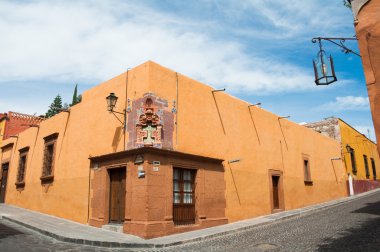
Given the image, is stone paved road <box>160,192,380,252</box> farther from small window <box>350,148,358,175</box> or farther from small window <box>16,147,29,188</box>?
small window <box>350,148,358,175</box>

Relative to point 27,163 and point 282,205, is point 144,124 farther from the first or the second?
point 27,163

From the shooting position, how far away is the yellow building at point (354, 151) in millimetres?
24656

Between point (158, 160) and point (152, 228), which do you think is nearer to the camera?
point (152, 228)

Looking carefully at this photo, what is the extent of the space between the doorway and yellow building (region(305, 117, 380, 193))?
36.7 ft

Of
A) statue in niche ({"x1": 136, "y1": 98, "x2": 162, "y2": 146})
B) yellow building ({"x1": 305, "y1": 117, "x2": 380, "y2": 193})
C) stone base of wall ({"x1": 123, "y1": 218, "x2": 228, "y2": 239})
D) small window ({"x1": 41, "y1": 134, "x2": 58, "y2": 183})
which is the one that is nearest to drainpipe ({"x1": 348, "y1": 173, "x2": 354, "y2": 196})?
yellow building ({"x1": 305, "y1": 117, "x2": 380, "y2": 193})

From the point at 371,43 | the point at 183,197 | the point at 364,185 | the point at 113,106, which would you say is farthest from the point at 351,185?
the point at 371,43

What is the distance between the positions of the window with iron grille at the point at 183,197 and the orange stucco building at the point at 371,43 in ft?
21.1

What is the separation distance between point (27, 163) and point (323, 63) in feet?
50.7

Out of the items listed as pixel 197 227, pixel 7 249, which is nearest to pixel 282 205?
pixel 197 227

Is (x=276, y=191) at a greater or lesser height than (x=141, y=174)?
lesser

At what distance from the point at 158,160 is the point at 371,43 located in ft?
20.6

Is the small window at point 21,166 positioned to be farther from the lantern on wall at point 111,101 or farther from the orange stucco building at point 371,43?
the orange stucco building at point 371,43

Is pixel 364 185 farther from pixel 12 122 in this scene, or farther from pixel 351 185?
pixel 12 122

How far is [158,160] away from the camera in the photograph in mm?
9320
